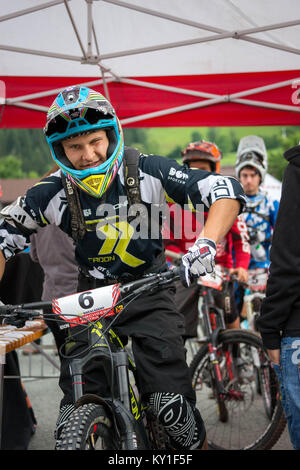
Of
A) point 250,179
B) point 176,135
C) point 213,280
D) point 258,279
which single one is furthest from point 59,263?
point 176,135

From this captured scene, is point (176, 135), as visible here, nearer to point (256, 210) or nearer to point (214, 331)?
point (256, 210)

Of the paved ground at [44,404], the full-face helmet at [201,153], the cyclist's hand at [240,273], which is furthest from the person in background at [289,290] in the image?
the full-face helmet at [201,153]

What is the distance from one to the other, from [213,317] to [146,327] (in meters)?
1.74

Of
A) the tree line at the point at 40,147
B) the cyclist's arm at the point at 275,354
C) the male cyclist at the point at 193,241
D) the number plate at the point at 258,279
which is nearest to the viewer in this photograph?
the cyclist's arm at the point at 275,354

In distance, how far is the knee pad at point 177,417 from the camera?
7.52 ft

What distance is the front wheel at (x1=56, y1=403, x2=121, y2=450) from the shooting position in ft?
5.78

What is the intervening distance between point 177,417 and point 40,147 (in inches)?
1986

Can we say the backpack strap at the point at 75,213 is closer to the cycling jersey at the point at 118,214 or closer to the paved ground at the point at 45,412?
the cycling jersey at the point at 118,214

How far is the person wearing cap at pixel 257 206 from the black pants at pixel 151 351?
112 inches

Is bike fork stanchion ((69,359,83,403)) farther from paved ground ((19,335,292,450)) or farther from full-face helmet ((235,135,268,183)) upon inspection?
full-face helmet ((235,135,268,183))

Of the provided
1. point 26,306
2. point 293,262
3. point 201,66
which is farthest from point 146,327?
point 201,66

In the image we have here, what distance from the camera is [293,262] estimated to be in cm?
207

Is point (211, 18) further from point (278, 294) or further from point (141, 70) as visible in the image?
point (278, 294)
